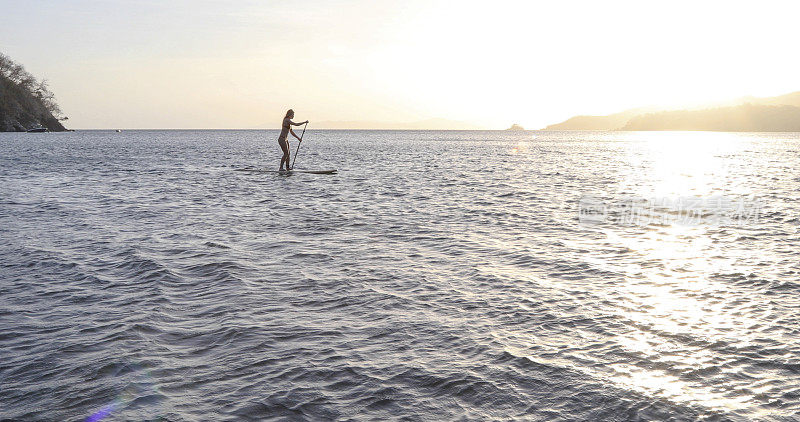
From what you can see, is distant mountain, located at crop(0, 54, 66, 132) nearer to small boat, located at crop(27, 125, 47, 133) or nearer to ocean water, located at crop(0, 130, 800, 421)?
small boat, located at crop(27, 125, 47, 133)

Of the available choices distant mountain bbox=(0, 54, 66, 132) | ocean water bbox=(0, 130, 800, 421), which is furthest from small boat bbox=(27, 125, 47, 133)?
ocean water bbox=(0, 130, 800, 421)

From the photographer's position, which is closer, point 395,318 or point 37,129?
point 395,318

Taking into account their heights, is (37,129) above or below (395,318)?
above

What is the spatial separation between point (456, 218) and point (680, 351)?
1234 cm

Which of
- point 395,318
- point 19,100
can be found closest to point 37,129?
point 19,100

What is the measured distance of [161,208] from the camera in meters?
21.1

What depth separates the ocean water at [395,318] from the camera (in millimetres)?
5859

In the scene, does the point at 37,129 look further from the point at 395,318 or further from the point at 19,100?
the point at 395,318

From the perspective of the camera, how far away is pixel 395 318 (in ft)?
27.9

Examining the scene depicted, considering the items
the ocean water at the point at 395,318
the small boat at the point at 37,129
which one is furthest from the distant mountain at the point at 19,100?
the ocean water at the point at 395,318

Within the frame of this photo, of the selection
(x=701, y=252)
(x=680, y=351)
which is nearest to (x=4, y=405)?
(x=680, y=351)

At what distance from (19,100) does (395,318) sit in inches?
7548

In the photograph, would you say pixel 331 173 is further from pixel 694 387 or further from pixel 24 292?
pixel 694 387

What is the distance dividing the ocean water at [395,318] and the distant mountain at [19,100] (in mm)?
170689
